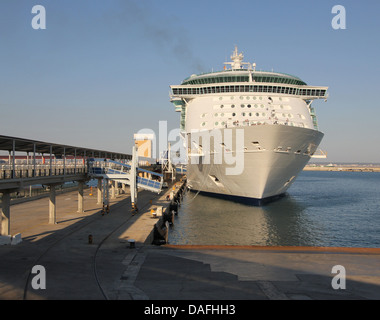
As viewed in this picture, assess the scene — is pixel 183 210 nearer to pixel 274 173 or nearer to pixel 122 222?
pixel 274 173

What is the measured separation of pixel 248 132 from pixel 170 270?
63.2 ft

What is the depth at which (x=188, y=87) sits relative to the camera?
140ft

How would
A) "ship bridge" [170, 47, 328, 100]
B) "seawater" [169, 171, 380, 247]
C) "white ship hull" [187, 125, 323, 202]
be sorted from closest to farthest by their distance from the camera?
"seawater" [169, 171, 380, 247] → "white ship hull" [187, 125, 323, 202] → "ship bridge" [170, 47, 328, 100]

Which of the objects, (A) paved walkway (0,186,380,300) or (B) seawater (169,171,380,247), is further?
(B) seawater (169,171,380,247)

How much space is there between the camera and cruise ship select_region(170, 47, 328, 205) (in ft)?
99.0

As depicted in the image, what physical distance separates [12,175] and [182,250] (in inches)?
365

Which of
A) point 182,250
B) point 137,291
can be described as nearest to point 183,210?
point 182,250

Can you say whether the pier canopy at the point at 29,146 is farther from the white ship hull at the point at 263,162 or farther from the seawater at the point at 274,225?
the white ship hull at the point at 263,162

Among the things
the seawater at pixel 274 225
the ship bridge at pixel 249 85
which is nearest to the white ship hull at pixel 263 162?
the seawater at pixel 274 225

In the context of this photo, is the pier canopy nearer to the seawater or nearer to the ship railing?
the ship railing

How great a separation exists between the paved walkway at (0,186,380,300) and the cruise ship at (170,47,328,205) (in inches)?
586

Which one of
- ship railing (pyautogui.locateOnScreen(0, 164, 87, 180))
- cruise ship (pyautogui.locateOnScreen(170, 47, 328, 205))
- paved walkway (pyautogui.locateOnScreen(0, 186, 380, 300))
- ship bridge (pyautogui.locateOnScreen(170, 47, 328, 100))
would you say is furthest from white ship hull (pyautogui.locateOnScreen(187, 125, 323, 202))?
ship railing (pyautogui.locateOnScreen(0, 164, 87, 180))

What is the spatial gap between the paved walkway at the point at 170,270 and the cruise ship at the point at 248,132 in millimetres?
14888
